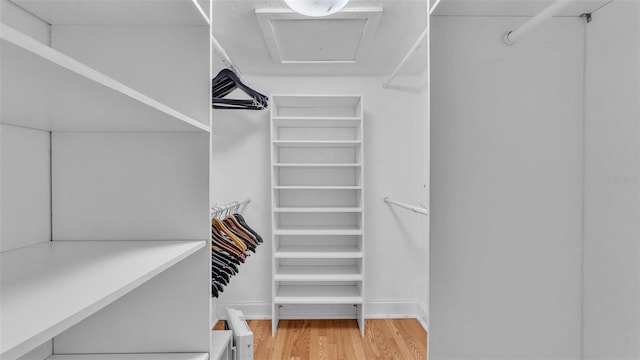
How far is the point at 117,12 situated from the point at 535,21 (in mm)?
1189

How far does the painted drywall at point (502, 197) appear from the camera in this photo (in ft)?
4.31

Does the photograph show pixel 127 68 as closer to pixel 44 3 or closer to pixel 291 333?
pixel 44 3

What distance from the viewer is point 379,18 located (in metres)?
1.94

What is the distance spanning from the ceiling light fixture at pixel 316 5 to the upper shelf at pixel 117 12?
14.5 inches

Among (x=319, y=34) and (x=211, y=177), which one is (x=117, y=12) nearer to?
(x=211, y=177)

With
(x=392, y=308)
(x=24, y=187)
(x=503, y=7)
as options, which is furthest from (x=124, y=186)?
(x=392, y=308)

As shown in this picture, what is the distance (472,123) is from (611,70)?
428 millimetres

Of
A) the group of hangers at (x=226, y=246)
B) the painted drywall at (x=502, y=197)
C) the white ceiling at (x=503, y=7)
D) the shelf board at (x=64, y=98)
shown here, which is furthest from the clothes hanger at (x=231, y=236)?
the white ceiling at (x=503, y=7)

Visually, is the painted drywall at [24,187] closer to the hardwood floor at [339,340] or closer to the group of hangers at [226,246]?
the group of hangers at [226,246]

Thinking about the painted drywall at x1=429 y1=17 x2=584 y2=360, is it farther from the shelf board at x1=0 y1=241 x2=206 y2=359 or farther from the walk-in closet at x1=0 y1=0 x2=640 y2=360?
the shelf board at x1=0 y1=241 x2=206 y2=359

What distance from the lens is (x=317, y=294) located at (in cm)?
286

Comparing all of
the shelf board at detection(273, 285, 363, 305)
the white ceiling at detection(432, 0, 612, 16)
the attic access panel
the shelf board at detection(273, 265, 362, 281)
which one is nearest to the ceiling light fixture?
the white ceiling at detection(432, 0, 612, 16)

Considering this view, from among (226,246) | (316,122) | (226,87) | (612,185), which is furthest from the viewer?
(316,122)

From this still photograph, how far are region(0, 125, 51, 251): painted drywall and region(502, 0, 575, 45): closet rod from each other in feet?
4.73
